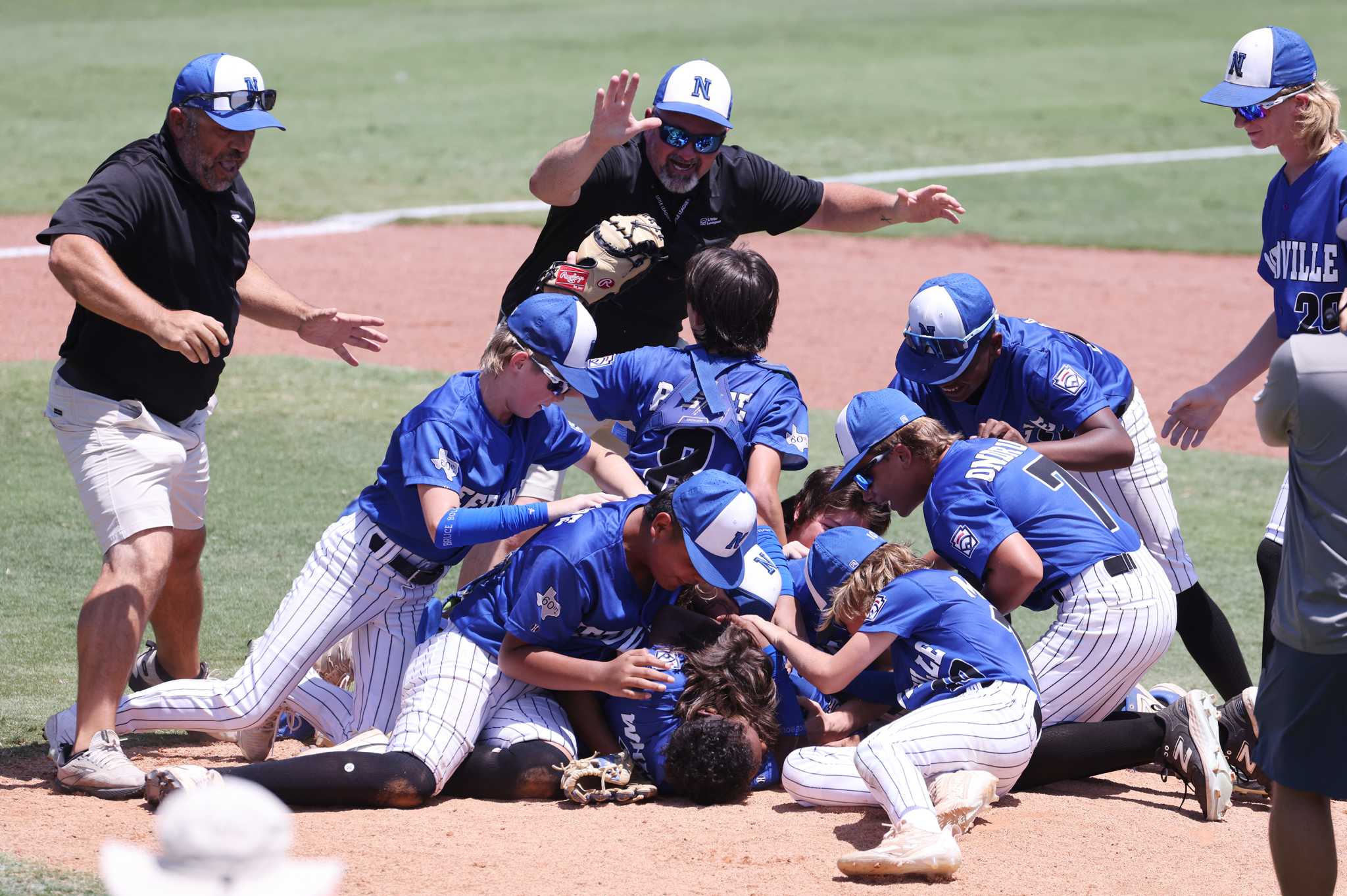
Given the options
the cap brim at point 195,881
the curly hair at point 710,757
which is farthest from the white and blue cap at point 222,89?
the cap brim at point 195,881

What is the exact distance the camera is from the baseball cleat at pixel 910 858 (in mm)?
3885

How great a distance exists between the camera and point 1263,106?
5.11m

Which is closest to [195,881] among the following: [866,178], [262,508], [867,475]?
[867,475]

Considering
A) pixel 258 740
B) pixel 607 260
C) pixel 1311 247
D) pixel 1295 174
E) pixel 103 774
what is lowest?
pixel 258 740

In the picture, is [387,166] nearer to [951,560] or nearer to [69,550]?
[69,550]

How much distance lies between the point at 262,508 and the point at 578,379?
138 inches

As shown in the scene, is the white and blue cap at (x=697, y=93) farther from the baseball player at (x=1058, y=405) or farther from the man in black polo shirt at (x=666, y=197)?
the baseball player at (x=1058, y=405)

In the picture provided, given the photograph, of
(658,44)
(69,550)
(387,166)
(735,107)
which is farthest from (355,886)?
(658,44)

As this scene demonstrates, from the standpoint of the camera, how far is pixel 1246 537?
8.27m

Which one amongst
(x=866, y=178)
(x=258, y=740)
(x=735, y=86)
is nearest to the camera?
(x=258, y=740)

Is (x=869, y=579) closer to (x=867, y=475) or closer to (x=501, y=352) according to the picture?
(x=867, y=475)

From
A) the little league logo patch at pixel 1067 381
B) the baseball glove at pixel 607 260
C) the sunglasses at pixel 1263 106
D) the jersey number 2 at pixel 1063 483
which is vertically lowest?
the jersey number 2 at pixel 1063 483

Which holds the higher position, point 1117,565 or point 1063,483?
point 1063,483

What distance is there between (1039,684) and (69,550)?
4.42 m
